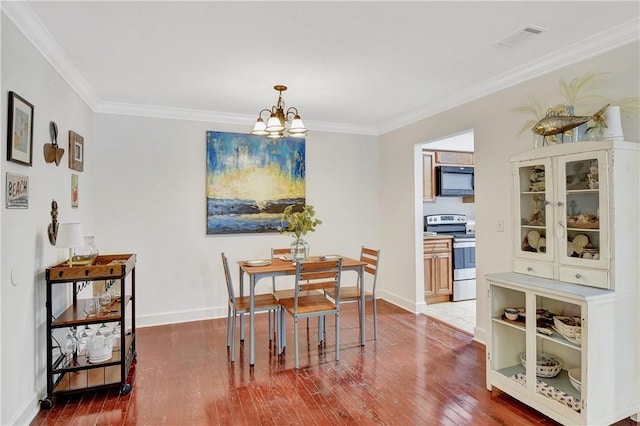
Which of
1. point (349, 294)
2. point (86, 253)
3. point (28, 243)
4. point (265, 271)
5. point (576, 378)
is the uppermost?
point (28, 243)

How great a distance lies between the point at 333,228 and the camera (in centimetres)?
516

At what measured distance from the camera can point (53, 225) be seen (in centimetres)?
270

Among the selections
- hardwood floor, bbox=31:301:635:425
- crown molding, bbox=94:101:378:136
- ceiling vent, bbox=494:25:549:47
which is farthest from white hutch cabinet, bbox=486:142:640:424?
crown molding, bbox=94:101:378:136

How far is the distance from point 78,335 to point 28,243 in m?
0.90

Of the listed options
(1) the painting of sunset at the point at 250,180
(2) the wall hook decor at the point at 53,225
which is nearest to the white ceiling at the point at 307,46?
(1) the painting of sunset at the point at 250,180

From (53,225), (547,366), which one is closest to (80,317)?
(53,225)

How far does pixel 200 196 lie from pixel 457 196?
152 inches

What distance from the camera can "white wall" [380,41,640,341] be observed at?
261 cm

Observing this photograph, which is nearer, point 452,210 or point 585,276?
point 585,276

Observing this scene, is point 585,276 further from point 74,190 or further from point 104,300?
point 74,190

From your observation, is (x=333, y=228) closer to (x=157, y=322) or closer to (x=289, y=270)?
(x=289, y=270)

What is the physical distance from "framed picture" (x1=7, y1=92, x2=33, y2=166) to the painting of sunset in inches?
86.9

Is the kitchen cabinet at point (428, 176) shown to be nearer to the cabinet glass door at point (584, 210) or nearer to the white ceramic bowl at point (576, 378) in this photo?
the cabinet glass door at point (584, 210)

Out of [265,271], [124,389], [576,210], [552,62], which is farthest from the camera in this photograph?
[265,271]
